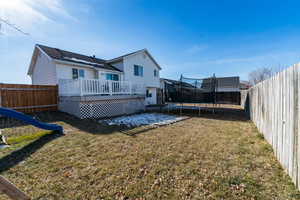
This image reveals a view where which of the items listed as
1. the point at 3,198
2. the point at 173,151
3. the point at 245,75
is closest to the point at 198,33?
the point at 173,151

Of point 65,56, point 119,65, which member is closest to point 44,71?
point 65,56

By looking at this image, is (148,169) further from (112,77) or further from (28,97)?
(112,77)

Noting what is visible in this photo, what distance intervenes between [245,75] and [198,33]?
31.8m

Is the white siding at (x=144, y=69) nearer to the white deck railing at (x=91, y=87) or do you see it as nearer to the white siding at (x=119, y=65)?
the white siding at (x=119, y=65)

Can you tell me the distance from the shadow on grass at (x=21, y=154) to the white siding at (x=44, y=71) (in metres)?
7.10

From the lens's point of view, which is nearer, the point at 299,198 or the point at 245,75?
the point at 299,198

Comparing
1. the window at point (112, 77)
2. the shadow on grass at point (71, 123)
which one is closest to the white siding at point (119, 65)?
the window at point (112, 77)

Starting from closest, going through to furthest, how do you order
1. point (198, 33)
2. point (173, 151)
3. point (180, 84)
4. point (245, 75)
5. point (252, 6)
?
1. point (173, 151)
2. point (252, 6)
3. point (180, 84)
4. point (198, 33)
5. point (245, 75)

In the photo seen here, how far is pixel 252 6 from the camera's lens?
25.5ft

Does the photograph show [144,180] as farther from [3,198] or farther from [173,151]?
[3,198]

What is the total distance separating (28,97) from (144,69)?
1121 centimetres

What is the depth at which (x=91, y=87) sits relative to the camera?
800 centimetres

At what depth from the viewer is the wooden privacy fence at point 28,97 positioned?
7293 millimetres

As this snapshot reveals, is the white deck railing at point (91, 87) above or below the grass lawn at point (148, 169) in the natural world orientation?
above
